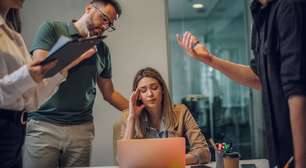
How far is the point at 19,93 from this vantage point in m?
1.34

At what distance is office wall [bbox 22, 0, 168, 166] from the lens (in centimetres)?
337

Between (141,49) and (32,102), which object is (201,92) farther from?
(32,102)

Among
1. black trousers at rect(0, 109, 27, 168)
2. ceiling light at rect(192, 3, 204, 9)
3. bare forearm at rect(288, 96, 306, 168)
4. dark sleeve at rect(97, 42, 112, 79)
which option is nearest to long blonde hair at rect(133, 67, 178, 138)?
dark sleeve at rect(97, 42, 112, 79)

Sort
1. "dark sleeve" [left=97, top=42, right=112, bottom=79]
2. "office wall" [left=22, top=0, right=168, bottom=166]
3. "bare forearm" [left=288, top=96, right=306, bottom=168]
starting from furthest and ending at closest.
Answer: "office wall" [left=22, top=0, right=168, bottom=166], "dark sleeve" [left=97, top=42, right=112, bottom=79], "bare forearm" [left=288, top=96, right=306, bottom=168]

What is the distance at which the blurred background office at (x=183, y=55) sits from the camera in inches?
133

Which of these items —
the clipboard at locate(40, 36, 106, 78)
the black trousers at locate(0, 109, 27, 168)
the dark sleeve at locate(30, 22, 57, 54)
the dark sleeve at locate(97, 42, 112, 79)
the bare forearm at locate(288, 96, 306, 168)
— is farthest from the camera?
the dark sleeve at locate(97, 42, 112, 79)

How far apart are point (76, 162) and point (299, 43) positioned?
1.87 meters

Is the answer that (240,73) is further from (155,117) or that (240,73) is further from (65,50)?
(155,117)

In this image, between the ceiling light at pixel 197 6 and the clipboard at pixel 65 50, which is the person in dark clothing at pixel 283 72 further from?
the ceiling light at pixel 197 6

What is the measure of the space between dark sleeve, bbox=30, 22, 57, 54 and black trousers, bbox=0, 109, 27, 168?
855 mm

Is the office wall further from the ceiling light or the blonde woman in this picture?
the blonde woman

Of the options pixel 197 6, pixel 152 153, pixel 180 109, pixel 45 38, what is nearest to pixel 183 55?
pixel 197 6

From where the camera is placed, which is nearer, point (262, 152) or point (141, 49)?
point (141, 49)

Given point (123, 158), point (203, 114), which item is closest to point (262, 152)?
point (203, 114)
